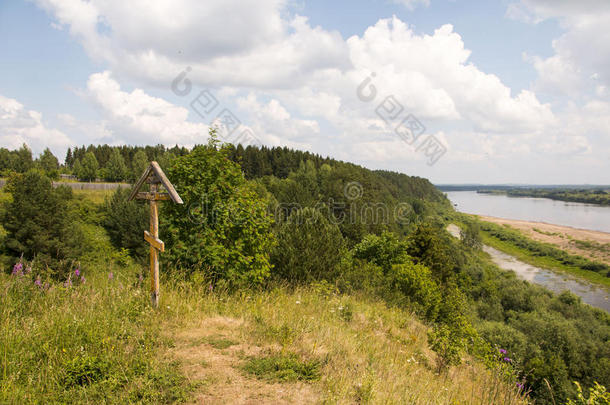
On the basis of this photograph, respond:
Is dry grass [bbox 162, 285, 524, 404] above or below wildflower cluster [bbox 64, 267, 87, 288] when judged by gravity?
below

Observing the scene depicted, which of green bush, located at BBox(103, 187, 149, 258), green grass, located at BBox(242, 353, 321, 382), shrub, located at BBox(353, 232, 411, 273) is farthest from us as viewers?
green bush, located at BBox(103, 187, 149, 258)

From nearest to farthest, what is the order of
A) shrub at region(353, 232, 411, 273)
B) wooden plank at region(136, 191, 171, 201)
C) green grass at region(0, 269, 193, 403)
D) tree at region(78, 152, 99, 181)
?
green grass at region(0, 269, 193, 403) < wooden plank at region(136, 191, 171, 201) < shrub at region(353, 232, 411, 273) < tree at region(78, 152, 99, 181)

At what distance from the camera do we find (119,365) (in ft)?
12.2

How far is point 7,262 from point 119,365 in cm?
2985

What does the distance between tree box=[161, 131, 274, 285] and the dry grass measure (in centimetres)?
99

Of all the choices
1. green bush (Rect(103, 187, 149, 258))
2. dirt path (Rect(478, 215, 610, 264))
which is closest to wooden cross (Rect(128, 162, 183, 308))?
green bush (Rect(103, 187, 149, 258))

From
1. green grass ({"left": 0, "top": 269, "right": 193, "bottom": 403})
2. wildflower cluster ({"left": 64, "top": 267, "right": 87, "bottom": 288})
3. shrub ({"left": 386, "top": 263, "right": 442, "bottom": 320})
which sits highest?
wildflower cluster ({"left": 64, "top": 267, "right": 87, "bottom": 288})

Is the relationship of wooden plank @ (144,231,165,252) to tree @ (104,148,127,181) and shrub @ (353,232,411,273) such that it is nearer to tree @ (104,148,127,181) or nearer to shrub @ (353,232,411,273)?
shrub @ (353,232,411,273)

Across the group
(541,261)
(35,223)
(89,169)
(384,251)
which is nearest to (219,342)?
(384,251)

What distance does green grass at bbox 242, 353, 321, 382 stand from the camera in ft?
13.3

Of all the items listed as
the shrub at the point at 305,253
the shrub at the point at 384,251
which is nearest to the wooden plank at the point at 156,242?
the shrub at the point at 305,253

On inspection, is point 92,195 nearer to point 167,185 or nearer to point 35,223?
point 35,223

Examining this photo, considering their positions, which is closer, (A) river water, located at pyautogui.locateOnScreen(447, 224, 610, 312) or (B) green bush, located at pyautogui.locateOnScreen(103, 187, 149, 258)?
(B) green bush, located at pyautogui.locateOnScreen(103, 187, 149, 258)

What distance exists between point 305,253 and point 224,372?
14.6 m
